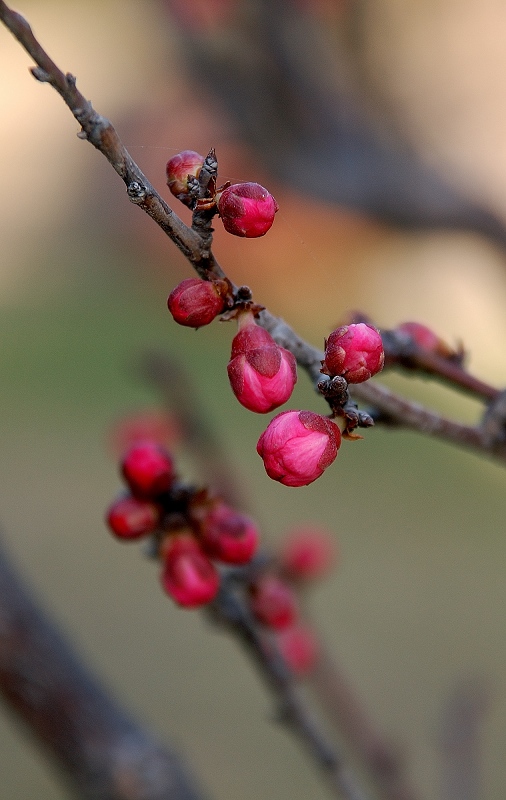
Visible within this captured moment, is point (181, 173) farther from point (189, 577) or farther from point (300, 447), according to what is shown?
point (189, 577)

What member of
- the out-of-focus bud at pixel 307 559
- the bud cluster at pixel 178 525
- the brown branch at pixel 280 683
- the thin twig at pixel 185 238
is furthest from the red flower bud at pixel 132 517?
the out-of-focus bud at pixel 307 559

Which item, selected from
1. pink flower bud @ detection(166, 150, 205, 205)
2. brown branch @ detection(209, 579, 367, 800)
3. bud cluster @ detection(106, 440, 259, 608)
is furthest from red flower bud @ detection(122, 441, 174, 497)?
pink flower bud @ detection(166, 150, 205, 205)

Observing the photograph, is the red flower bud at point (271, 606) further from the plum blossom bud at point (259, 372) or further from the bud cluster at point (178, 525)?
the plum blossom bud at point (259, 372)

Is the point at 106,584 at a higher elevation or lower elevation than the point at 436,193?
lower

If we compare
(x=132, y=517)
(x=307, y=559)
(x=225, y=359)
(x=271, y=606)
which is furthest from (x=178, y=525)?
(x=225, y=359)

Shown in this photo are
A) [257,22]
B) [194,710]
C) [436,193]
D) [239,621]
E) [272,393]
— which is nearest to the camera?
[272,393]

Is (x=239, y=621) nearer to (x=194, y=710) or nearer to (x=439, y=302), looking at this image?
(x=194, y=710)

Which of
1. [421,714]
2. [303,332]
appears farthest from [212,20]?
[303,332]
